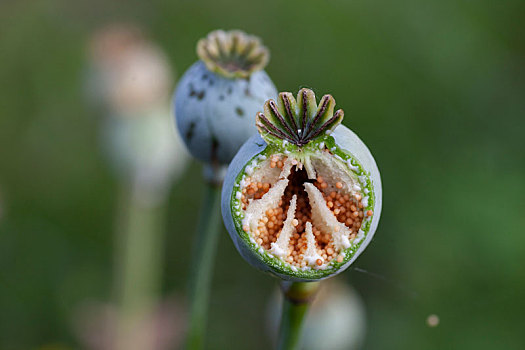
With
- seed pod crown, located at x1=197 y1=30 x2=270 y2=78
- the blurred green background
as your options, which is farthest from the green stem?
the blurred green background

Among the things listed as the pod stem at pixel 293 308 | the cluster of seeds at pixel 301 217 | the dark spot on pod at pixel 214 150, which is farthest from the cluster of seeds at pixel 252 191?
the dark spot on pod at pixel 214 150

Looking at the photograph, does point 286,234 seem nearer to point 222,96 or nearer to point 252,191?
point 252,191

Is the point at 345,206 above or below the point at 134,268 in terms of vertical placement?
above

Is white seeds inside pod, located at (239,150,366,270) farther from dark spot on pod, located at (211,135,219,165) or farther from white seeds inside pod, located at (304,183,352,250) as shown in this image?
dark spot on pod, located at (211,135,219,165)

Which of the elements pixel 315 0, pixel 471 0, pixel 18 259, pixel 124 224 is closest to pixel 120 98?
pixel 124 224

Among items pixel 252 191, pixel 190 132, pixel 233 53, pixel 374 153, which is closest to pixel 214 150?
pixel 190 132
